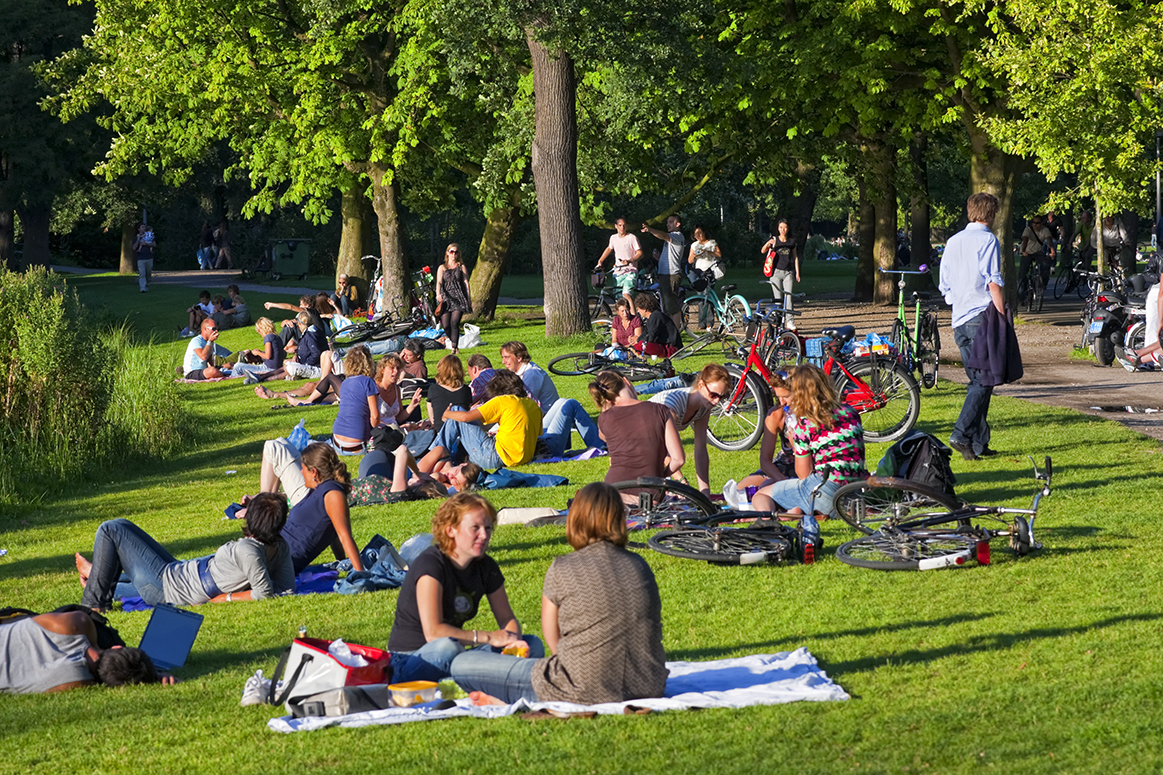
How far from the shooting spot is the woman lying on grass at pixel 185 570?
29.8ft

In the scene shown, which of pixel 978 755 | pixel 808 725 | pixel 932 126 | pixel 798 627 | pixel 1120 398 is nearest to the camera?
pixel 978 755

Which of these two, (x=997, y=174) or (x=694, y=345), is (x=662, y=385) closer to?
(x=694, y=345)

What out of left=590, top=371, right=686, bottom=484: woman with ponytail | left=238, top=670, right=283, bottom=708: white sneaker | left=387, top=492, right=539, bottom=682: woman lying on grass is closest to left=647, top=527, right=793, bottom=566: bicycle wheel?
left=590, top=371, right=686, bottom=484: woman with ponytail

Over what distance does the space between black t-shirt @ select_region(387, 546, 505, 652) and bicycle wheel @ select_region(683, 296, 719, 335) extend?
52.2 ft

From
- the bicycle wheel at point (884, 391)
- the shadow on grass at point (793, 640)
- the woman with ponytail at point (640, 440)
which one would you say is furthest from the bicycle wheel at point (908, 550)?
the bicycle wheel at point (884, 391)

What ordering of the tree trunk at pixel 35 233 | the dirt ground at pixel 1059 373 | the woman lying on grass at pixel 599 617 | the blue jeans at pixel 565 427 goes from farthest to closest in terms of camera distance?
the tree trunk at pixel 35 233 → the dirt ground at pixel 1059 373 → the blue jeans at pixel 565 427 → the woman lying on grass at pixel 599 617

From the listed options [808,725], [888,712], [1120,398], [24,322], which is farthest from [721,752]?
[24,322]

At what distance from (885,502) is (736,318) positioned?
12.1 metres

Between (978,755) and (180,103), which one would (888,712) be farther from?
(180,103)

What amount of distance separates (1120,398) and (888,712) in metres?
11.6

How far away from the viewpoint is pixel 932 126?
1018 inches

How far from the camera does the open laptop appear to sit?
7543 millimetres

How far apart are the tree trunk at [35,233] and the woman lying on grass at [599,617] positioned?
4431 cm

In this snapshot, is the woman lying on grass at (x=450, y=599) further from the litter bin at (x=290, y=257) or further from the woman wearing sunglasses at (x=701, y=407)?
the litter bin at (x=290, y=257)
